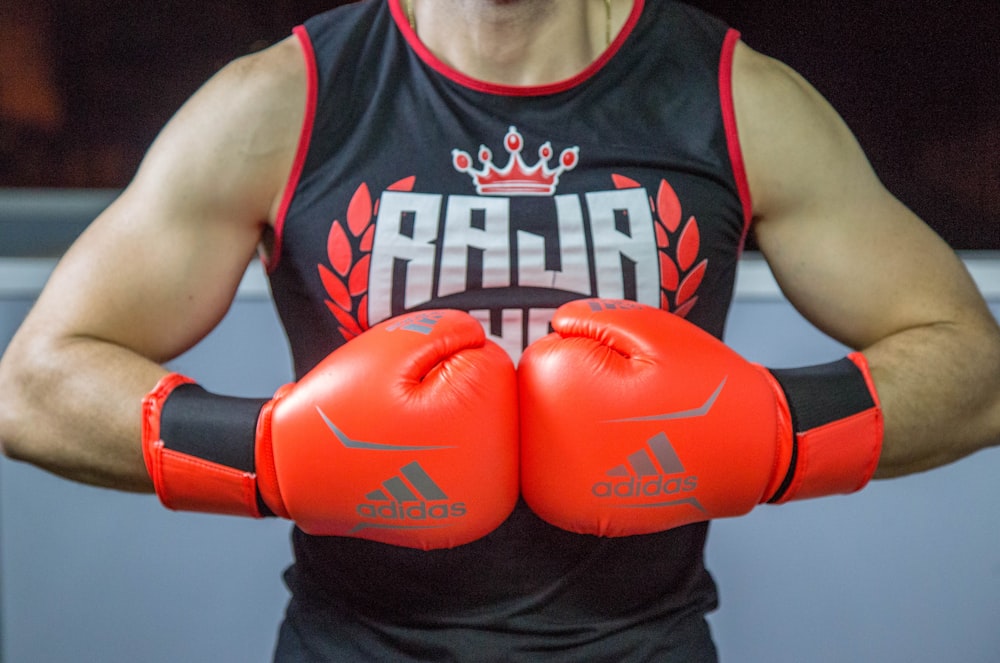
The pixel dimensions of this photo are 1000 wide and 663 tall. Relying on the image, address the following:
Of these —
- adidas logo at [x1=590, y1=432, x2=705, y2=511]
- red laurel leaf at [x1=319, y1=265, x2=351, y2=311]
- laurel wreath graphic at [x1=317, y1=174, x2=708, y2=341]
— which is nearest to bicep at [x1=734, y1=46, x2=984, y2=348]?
laurel wreath graphic at [x1=317, y1=174, x2=708, y2=341]

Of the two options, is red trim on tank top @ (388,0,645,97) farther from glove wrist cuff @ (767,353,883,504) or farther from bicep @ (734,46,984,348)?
glove wrist cuff @ (767,353,883,504)

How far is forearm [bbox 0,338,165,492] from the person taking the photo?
0.95 m

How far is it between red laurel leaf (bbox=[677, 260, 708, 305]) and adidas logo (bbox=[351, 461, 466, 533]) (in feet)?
1.22

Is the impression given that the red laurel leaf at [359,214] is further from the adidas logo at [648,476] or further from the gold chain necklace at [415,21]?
the adidas logo at [648,476]

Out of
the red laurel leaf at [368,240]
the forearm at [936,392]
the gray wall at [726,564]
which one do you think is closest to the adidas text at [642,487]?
the forearm at [936,392]

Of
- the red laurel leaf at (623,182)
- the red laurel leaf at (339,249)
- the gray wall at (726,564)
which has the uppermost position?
the red laurel leaf at (623,182)

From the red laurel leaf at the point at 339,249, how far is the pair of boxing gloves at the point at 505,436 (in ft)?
0.44

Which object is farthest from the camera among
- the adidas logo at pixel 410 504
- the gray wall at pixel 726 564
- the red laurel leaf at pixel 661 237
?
the gray wall at pixel 726 564

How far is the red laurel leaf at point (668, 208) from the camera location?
1058 millimetres

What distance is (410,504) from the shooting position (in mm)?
840

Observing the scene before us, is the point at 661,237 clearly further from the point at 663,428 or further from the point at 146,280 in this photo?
the point at 146,280

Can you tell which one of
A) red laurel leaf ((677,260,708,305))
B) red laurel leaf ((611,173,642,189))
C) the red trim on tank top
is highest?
the red trim on tank top

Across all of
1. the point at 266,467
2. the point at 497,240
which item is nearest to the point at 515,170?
the point at 497,240

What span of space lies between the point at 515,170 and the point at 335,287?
0.74 feet
